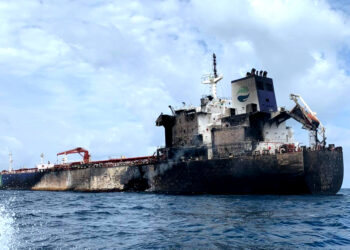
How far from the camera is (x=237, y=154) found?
35344 millimetres

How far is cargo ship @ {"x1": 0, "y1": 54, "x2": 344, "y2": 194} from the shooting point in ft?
105

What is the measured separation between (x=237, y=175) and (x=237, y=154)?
2.27m

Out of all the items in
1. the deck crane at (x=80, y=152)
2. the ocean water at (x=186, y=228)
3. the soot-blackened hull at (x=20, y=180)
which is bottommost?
the ocean water at (x=186, y=228)

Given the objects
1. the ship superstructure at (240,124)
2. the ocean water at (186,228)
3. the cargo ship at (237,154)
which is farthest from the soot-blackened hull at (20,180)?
the ocean water at (186,228)

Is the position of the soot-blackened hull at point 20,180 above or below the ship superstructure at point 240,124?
below

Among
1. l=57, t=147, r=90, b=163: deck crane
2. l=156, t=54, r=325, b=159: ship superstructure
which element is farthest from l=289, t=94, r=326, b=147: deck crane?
l=57, t=147, r=90, b=163: deck crane

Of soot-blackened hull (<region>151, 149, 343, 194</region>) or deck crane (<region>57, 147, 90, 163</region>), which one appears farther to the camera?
deck crane (<region>57, 147, 90, 163</region>)

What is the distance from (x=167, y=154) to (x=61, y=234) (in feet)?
87.5

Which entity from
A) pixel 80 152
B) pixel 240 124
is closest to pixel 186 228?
pixel 240 124

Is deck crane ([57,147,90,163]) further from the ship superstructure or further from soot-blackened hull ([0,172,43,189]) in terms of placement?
the ship superstructure

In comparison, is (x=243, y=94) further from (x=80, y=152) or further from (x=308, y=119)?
(x=80, y=152)

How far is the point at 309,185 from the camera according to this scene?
103 feet

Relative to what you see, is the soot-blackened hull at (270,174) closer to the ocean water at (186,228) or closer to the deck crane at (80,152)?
the ocean water at (186,228)

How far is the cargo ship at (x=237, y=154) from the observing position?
31922 millimetres
